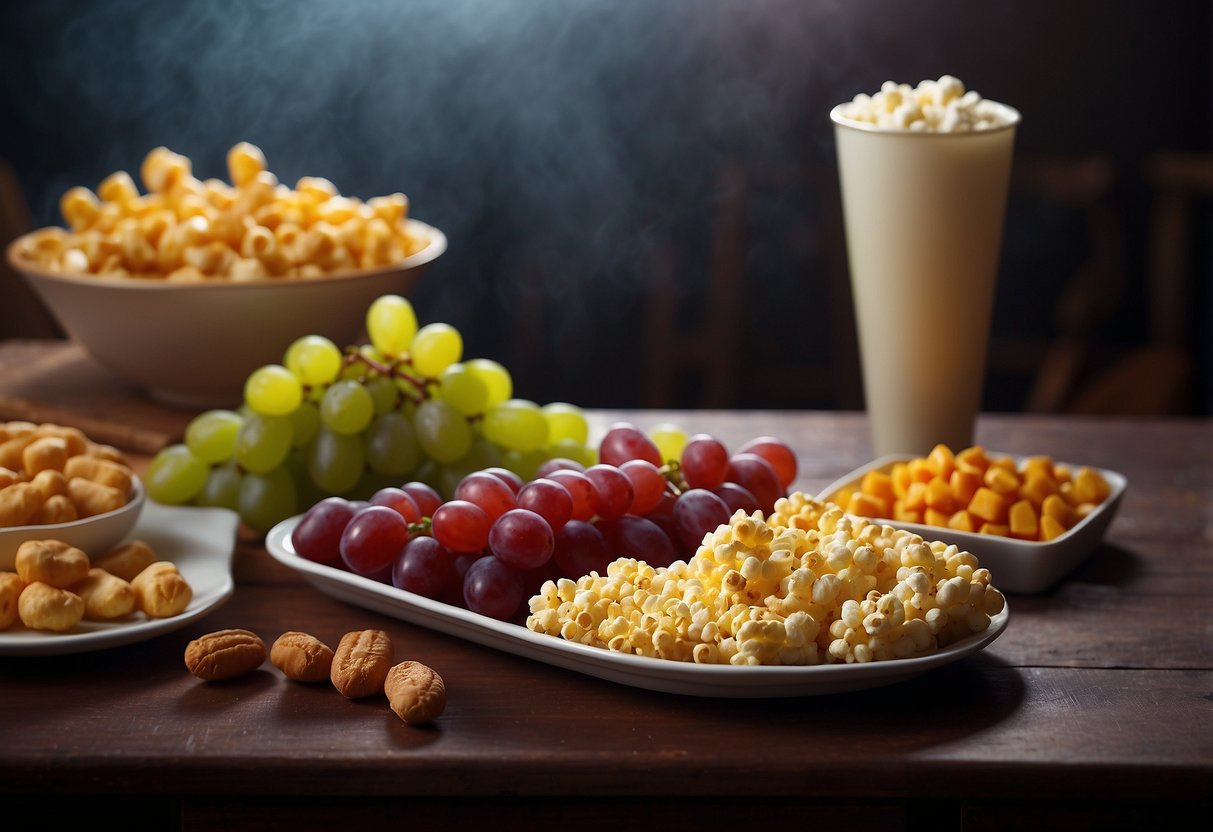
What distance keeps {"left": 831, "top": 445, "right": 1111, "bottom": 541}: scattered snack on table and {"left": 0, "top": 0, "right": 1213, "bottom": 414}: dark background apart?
1715 millimetres

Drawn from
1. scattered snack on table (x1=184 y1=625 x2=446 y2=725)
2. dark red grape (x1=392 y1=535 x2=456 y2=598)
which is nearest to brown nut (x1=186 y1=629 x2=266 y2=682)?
scattered snack on table (x1=184 y1=625 x2=446 y2=725)

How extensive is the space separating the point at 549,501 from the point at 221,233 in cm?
60

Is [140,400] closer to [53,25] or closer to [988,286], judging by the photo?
[988,286]

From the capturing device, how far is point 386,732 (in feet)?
2.44

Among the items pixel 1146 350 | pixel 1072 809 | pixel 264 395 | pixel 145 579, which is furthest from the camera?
pixel 1146 350

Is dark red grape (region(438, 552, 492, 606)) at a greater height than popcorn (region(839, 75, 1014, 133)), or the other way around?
popcorn (region(839, 75, 1014, 133))

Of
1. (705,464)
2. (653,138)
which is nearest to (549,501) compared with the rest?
(705,464)

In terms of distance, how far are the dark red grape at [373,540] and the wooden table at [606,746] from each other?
5 centimetres

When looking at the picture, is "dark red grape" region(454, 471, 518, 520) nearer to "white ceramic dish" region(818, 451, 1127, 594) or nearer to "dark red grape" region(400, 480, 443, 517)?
"dark red grape" region(400, 480, 443, 517)

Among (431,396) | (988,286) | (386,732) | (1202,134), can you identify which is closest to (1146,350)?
(1202,134)

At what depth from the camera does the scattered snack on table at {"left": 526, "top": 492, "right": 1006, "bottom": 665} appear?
74 centimetres

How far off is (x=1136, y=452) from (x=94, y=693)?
3.29ft

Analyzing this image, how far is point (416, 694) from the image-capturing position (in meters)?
0.75

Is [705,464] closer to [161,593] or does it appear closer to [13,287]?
[161,593]
